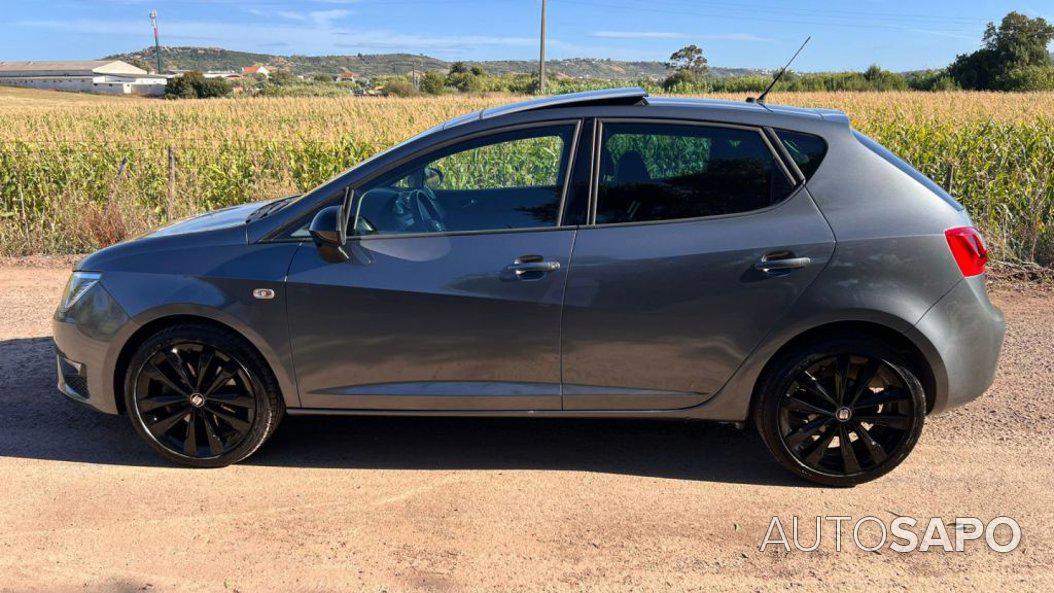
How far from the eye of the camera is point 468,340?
13.2ft

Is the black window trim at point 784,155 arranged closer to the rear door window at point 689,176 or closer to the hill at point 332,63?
the rear door window at point 689,176

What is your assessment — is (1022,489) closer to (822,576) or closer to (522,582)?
(822,576)

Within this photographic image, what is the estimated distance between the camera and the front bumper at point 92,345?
4266mm

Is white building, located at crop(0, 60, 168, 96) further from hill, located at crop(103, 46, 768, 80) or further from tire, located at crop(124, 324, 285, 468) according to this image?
tire, located at crop(124, 324, 285, 468)

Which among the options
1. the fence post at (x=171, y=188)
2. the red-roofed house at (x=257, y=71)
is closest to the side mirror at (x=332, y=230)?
the fence post at (x=171, y=188)

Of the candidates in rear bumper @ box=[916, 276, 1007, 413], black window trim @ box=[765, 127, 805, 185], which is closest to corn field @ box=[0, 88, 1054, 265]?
rear bumper @ box=[916, 276, 1007, 413]

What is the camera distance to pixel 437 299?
400cm

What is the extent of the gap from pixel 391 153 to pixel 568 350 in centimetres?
126


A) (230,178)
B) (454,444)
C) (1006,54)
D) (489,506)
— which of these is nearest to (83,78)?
(1006,54)

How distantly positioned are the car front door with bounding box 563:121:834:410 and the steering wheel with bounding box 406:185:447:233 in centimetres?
68

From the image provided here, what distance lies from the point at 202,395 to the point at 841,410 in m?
3.01

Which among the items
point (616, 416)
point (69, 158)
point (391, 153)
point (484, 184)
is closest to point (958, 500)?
point (616, 416)

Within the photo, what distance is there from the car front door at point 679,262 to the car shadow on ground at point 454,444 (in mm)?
516

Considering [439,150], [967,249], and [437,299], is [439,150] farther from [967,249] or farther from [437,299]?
[967,249]
